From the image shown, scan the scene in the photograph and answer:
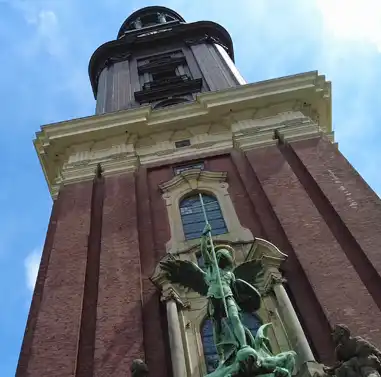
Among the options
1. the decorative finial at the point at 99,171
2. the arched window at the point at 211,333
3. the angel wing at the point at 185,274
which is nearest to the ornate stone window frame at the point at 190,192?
the angel wing at the point at 185,274

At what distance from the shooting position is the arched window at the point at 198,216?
42.1 ft

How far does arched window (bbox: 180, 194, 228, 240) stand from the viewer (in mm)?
12841

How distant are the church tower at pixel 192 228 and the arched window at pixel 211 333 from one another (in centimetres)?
2

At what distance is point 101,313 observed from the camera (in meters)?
10.5

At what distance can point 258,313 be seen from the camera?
1020 centimetres

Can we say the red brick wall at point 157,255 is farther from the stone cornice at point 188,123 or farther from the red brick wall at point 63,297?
the stone cornice at point 188,123

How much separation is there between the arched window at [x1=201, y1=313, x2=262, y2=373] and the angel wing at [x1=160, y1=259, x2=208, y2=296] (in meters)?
0.59

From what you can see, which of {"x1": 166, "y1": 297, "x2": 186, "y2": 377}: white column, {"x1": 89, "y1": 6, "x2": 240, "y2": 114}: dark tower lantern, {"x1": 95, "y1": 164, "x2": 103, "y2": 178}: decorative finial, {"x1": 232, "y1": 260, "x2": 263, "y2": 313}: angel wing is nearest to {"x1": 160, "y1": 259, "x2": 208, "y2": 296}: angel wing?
{"x1": 166, "y1": 297, "x2": 186, "y2": 377}: white column

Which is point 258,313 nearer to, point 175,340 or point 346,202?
point 175,340

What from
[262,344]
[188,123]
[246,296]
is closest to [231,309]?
[262,344]

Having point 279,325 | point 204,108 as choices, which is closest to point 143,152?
point 204,108

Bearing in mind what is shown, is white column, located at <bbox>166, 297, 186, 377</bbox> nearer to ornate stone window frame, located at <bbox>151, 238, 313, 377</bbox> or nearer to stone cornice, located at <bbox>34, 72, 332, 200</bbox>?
ornate stone window frame, located at <bbox>151, 238, 313, 377</bbox>

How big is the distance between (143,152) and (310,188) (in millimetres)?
5039

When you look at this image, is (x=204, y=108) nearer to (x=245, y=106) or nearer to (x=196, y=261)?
(x=245, y=106)
